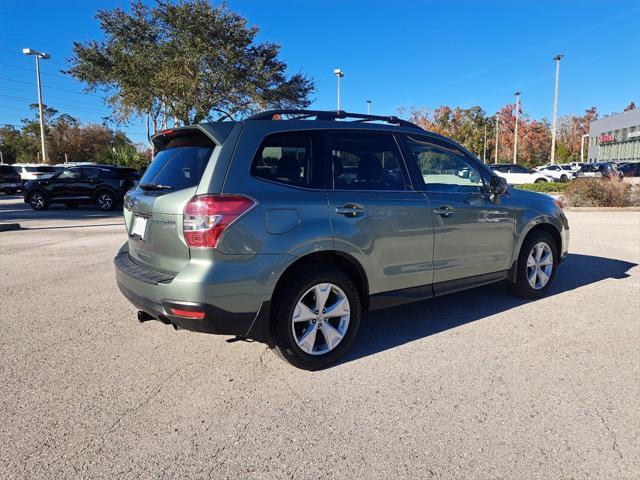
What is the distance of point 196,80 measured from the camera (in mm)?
22875

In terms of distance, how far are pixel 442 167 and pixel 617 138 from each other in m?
68.3

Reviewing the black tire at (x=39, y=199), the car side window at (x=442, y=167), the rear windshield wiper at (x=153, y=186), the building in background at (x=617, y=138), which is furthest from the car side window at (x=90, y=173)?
the building in background at (x=617, y=138)

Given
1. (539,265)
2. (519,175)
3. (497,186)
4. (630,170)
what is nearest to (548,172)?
(519,175)

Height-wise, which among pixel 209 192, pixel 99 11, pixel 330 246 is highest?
pixel 99 11

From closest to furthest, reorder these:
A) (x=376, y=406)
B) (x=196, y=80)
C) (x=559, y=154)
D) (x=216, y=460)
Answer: (x=216, y=460) < (x=376, y=406) < (x=196, y=80) < (x=559, y=154)

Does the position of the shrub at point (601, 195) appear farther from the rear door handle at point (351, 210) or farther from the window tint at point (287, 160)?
the window tint at point (287, 160)

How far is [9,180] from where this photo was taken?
94.6 feet

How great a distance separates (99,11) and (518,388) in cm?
2766

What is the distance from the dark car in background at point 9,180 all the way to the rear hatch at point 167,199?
3041 centimetres

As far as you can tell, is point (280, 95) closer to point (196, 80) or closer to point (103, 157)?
point (196, 80)

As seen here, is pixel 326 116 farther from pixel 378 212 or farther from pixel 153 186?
pixel 153 186

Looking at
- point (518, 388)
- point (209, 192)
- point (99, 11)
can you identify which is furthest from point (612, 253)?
point (99, 11)

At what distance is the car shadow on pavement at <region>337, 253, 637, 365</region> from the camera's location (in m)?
4.07

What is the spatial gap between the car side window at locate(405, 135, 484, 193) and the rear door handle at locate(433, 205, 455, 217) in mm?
184
